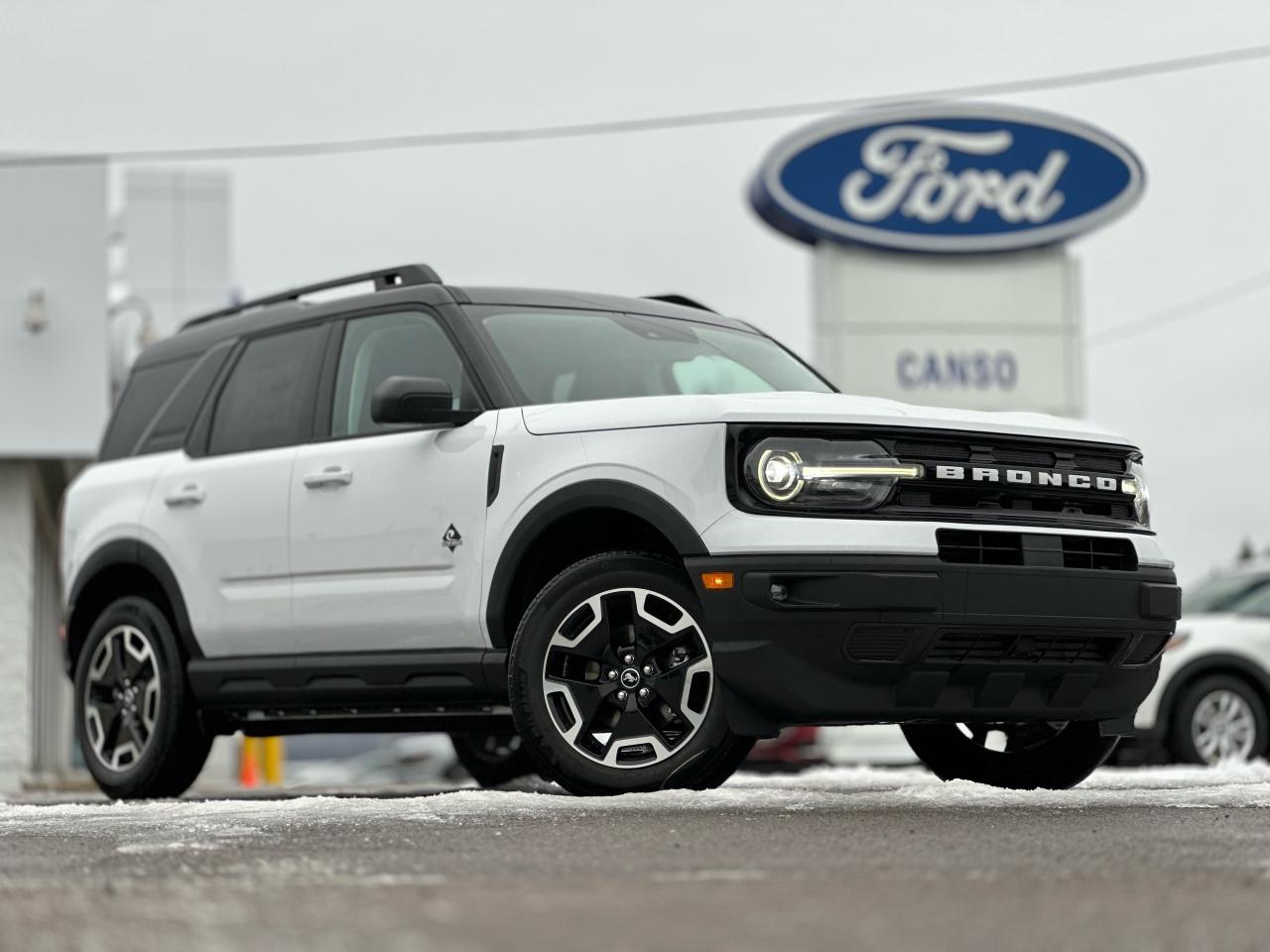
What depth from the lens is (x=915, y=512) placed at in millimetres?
6793

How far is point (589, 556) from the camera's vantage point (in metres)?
7.23

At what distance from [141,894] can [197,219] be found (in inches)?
946

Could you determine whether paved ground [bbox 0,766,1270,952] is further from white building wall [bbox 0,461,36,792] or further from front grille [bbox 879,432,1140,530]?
white building wall [bbox 0,461,36,792]

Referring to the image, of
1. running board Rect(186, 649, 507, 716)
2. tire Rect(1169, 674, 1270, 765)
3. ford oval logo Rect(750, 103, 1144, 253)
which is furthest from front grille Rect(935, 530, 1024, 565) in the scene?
ford oval logo Rect(750, 103, 1144, 253)

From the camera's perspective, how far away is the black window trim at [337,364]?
7.91 meters

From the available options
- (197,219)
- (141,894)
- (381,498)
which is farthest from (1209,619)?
(197,219)

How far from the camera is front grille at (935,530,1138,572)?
681cm

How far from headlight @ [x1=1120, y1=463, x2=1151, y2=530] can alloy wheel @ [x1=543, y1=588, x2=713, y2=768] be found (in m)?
1.68

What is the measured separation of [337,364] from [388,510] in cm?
90

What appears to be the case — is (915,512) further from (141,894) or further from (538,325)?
(141,894)

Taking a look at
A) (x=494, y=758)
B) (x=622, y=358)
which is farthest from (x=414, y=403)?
(x=494, y=758)

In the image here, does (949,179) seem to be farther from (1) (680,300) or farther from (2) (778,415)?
(2) (778,415)

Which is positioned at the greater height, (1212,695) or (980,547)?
(980,547)

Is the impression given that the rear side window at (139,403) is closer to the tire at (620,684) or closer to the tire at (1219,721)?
the tire at (620,684)
